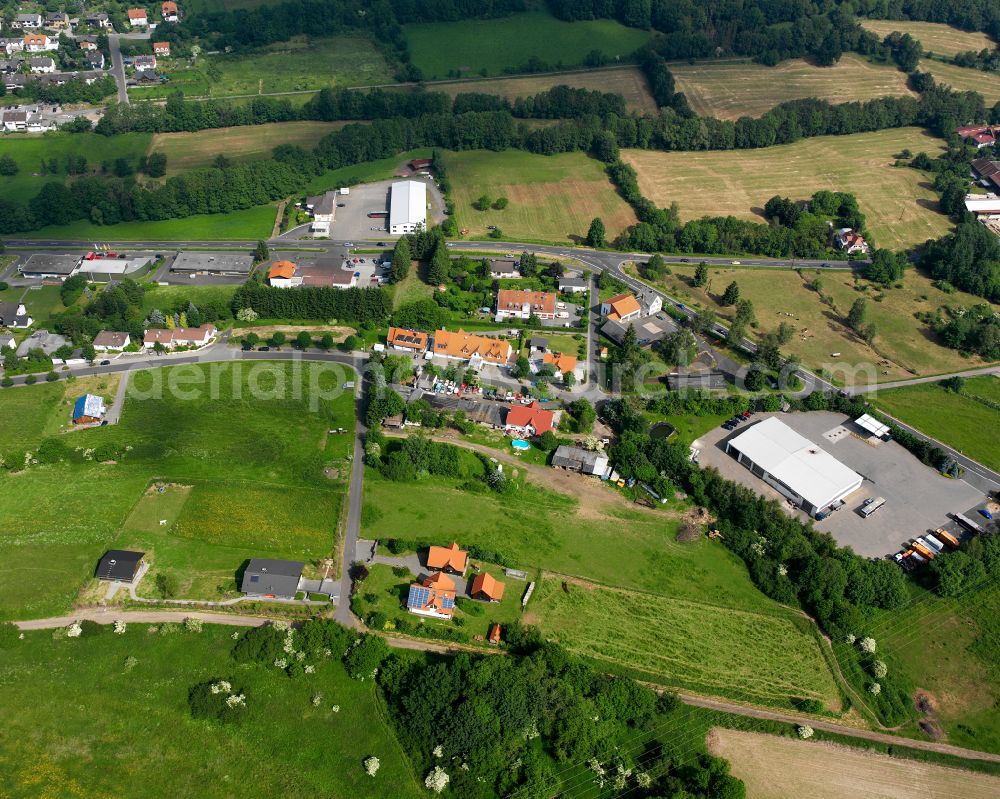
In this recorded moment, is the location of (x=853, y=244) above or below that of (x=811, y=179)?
below

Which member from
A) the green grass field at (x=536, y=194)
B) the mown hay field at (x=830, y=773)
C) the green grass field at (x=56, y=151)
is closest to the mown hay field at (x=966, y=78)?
the green grass field at (x=536, y=194)

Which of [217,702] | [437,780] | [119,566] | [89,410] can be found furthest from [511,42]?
[437,780]

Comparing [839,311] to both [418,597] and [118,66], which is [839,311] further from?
[118,66]

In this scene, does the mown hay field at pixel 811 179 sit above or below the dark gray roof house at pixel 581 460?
above

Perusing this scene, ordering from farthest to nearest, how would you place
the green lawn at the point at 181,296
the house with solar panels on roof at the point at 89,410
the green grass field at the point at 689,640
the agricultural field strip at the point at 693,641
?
the green lawn at the point at 181,296
the house with solar panels on roof at the point at 89,410
the agricultural field strip at the point at 693,641
the green grass field at the point at 689,640

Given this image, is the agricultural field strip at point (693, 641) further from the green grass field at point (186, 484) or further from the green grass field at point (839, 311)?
the green grass field at point (839, 311)

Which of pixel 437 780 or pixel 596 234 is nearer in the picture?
pixel 437 780

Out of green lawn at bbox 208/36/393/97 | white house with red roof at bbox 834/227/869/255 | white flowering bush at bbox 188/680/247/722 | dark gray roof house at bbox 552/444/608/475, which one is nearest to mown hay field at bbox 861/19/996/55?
white house with red roof at bbox 834/227/869/255
